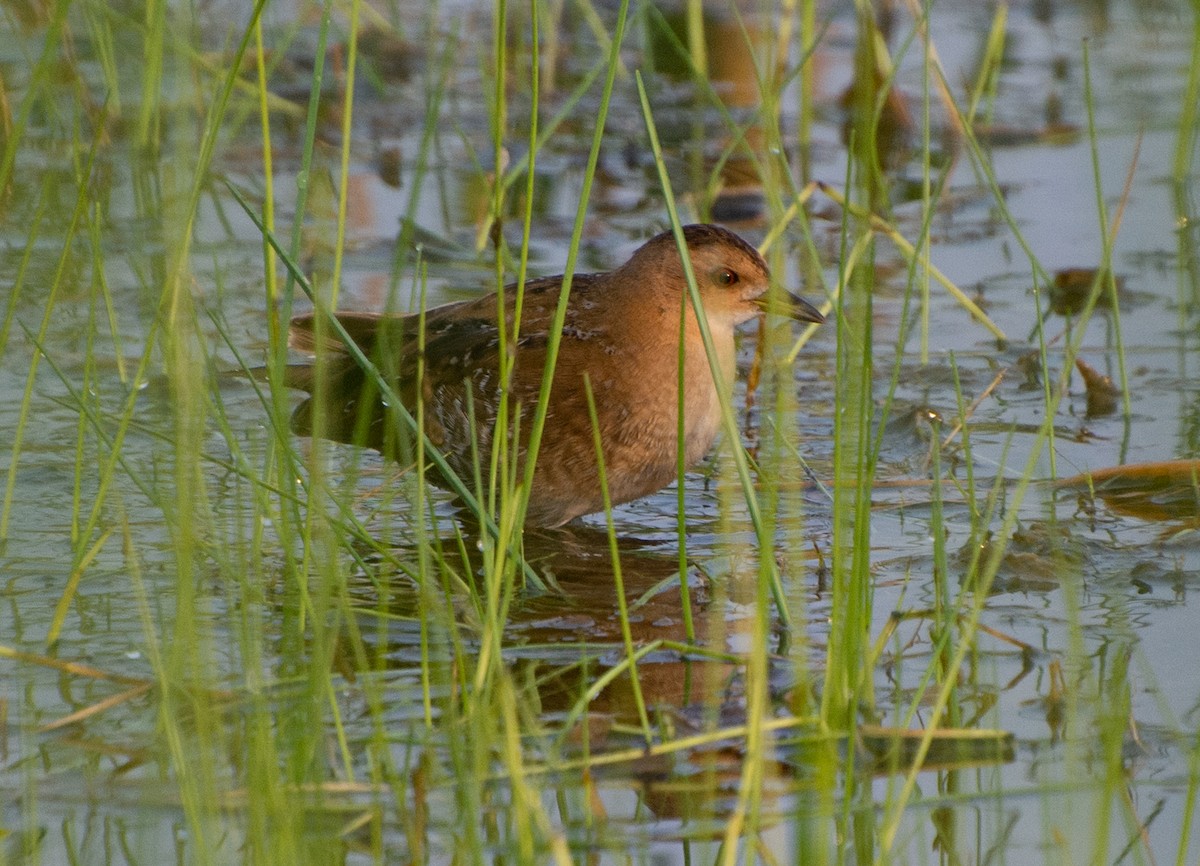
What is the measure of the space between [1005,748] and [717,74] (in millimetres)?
6050

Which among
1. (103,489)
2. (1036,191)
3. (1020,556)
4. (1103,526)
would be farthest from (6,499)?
(1036,191)

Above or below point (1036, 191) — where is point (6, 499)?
below

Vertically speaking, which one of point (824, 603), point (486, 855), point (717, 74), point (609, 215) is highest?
point (717, 74)

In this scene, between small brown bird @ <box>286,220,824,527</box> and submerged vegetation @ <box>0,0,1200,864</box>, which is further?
small brown bird @ <box>286,220,824,527</box>

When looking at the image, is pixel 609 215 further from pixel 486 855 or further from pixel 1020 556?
pixel 486 855

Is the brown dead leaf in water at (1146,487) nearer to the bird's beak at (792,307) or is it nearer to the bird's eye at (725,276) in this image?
the bird's beak at (792,307)

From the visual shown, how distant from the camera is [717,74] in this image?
8820 mm

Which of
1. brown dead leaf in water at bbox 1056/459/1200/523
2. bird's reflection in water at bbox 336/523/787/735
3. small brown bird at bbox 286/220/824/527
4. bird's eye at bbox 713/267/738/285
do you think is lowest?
bird's reflection in water at bbox 336/523/787/735

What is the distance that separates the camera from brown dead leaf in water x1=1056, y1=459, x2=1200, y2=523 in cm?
459

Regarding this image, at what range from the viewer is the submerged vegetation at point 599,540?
2.90m

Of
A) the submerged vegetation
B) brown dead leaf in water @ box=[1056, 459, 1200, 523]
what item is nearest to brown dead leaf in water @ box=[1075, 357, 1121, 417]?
the submerged vegetation

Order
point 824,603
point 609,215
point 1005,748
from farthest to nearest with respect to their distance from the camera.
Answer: point 609,215 → point 824,603 → point 1005,748

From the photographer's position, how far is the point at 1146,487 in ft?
15.3

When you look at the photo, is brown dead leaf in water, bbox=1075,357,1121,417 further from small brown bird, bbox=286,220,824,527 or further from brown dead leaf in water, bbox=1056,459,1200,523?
small brown bird, bbox=286,220,824,527
